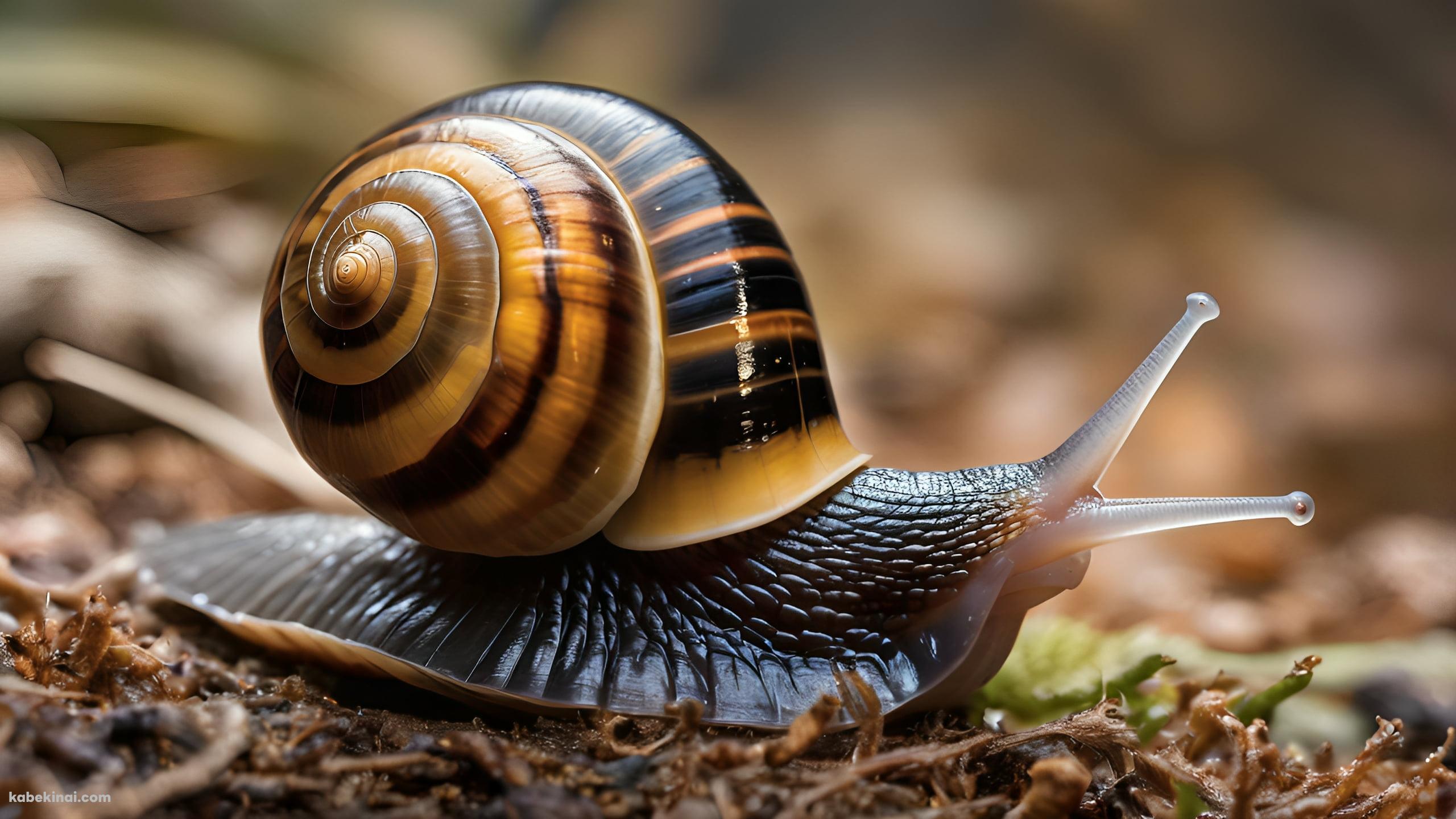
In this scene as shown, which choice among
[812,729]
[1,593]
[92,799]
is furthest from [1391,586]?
[1,593]

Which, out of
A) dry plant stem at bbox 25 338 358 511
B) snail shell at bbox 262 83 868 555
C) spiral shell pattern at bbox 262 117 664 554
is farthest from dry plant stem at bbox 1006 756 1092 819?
dry plant stem at bbox 25 338 358 511

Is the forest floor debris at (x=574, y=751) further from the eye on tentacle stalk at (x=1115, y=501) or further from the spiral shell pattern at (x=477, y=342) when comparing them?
the spiral shell pattern at (x=477, y=342)

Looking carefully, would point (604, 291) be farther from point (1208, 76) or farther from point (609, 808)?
point (1208, 76)

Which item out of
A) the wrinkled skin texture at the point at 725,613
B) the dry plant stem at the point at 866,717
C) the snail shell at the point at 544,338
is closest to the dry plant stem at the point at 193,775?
the wrinkled skin texture at the point at 725,613

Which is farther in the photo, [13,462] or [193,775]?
[13,462]

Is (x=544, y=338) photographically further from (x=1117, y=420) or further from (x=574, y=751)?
(x=1117, y=420)

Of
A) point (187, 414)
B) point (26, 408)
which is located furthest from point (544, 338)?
point (26, 408)
